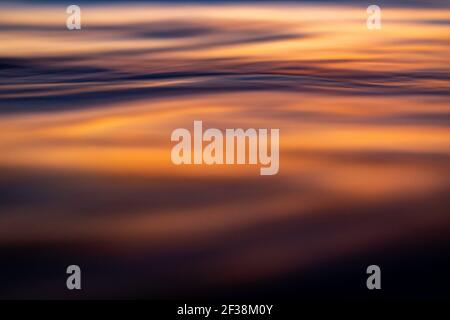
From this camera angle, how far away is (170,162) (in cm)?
244

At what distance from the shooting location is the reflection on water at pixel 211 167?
1846mm

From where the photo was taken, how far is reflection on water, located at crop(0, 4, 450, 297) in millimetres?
1846

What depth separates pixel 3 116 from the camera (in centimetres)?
300

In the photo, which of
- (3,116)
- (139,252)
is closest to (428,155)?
(139,252)

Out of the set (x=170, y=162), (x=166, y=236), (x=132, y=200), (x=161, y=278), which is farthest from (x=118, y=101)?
(x=161, y=278)

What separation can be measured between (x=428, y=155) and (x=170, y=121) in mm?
796

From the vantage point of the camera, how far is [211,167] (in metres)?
2.39

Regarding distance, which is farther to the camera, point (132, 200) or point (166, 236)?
point (132, 200)

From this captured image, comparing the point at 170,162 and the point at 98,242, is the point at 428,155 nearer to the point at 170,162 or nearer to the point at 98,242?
the point at 170,162

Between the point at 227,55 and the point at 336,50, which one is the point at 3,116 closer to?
the point at 227,55
